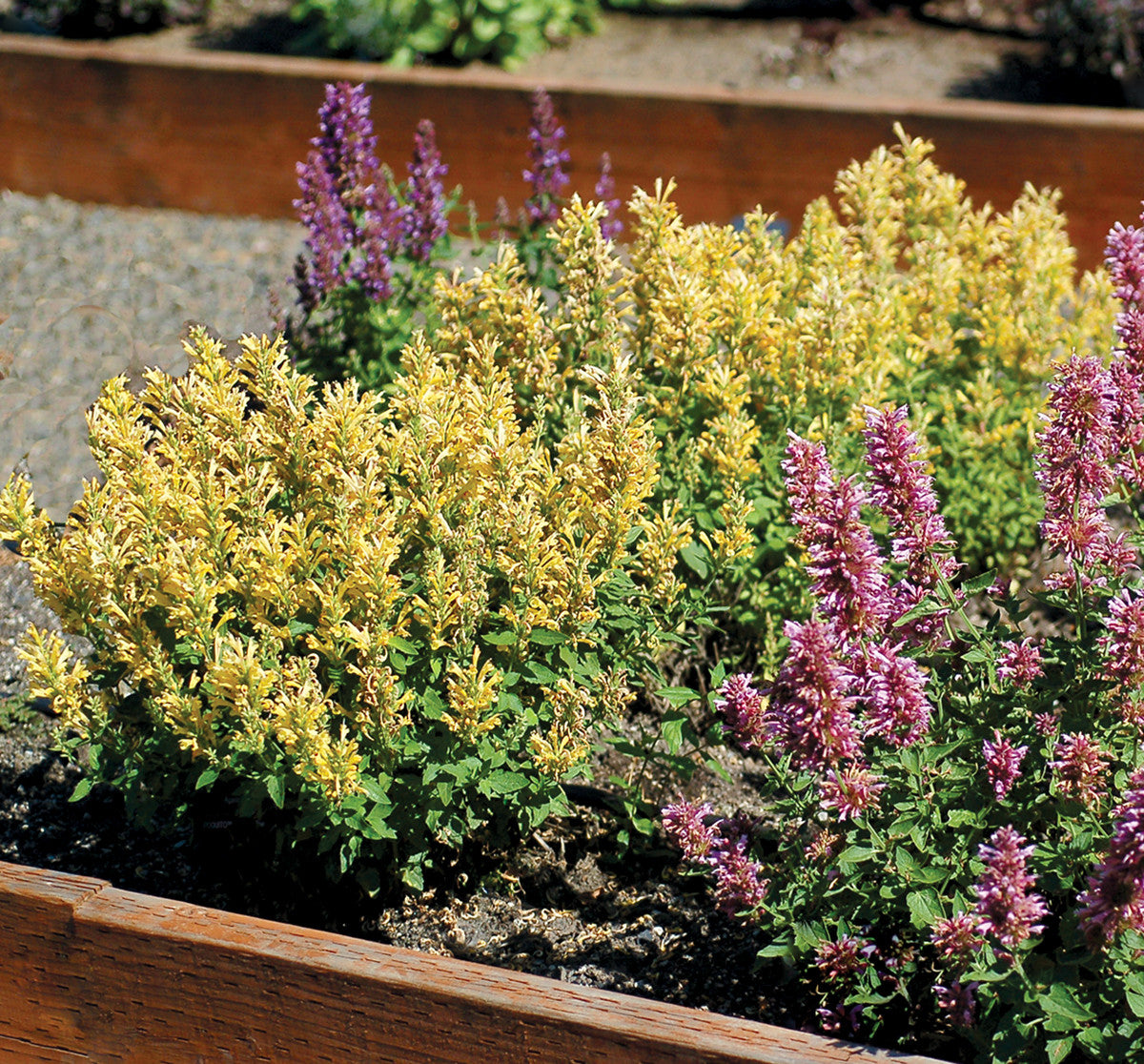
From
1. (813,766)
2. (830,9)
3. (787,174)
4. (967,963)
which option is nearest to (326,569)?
(813,766)

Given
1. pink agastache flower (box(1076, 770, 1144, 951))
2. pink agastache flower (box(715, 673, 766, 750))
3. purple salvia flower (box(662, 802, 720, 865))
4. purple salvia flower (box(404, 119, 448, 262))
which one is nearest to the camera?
pink agastache flower (box(1076, 770, 1144, 951))

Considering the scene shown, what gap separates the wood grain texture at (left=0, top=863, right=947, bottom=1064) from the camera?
2242 mm

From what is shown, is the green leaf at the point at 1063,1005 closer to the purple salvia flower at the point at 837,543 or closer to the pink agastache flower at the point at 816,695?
the pink agastache flower at the point at 816,695

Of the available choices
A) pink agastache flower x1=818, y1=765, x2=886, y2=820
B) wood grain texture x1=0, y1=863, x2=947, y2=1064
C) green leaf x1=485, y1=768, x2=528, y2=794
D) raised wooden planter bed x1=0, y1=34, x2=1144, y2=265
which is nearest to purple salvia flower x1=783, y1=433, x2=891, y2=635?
pink agastache flower x1=818, y1=765, x2=886, y2=820

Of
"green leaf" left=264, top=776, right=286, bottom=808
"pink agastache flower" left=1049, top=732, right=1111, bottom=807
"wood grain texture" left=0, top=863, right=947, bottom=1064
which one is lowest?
"wood grain texture" left=0, top=863, right=947, bottom=1064

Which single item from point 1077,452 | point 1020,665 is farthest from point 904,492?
point 1020,665

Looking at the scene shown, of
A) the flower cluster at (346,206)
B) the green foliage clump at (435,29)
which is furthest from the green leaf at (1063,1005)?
the green foliage clump at (435,29)

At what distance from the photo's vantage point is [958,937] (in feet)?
7.16

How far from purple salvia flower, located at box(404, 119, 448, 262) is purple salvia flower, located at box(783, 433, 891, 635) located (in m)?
2.27

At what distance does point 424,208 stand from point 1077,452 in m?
2.39

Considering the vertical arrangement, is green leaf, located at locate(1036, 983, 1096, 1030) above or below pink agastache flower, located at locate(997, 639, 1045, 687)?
below

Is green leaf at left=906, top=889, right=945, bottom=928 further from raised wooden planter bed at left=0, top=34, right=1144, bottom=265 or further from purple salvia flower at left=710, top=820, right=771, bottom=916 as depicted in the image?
raised wooden planter bed at left=0, top=34, right=1144, bottom=265

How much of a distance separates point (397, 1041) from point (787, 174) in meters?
4.77

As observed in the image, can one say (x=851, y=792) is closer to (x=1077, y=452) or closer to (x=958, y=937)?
(x=958, y=937)
